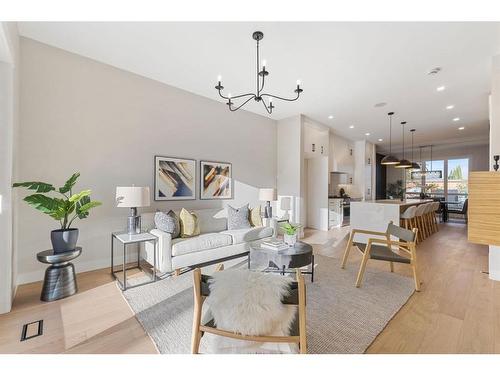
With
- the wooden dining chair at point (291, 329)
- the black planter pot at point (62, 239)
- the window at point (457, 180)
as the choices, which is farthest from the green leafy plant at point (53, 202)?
the window at point (457, 180)

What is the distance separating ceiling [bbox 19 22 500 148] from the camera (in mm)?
2512

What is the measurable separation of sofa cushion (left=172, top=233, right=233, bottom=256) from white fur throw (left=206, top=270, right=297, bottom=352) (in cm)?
189

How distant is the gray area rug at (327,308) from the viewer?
1771 mm

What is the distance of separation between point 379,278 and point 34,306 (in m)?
3.95

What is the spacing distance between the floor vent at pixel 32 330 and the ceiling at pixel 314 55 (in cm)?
304

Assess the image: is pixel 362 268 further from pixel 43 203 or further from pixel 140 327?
pixel 43 203

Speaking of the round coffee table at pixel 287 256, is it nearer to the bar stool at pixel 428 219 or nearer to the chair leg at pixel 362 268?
the chair leg at pixel 362 268

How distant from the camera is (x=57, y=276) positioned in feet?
7.90

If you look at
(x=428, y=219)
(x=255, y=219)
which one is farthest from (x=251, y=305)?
(x=428, y=219)

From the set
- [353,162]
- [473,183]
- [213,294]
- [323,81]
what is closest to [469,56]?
[323,81]

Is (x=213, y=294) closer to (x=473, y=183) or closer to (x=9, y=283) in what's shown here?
(x=473, y=183)

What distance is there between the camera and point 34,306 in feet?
A: 7.40

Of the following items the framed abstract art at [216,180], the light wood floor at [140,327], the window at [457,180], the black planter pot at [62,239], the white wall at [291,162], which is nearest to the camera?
the light wood floor at [140,327]

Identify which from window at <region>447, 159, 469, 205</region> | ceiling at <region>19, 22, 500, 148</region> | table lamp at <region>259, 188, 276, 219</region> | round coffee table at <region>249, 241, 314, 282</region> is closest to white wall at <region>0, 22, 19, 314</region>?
ceiling at <region>19, 22, 500, 148</region>
